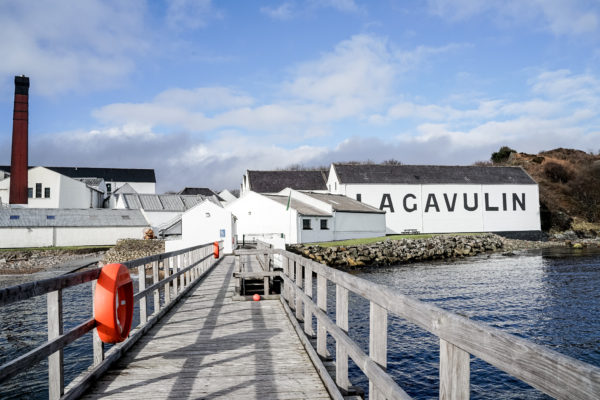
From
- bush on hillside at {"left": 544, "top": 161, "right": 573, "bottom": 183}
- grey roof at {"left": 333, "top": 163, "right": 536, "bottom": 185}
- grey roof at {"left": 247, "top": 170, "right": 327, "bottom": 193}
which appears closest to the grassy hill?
bush on hillside at {"left": 544, "top": 161, "right": 573, "bottom": 183}

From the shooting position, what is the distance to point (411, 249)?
42625 mm

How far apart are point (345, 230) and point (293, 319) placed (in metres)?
38.8

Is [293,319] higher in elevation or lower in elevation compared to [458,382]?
lower

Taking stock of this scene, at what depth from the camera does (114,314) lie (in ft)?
16.4

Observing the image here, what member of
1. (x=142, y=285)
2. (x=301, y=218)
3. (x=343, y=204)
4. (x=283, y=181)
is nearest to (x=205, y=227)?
(x=301, y=218)

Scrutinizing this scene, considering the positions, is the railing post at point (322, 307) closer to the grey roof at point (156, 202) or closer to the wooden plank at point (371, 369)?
the wooden plank at point (371, 369)

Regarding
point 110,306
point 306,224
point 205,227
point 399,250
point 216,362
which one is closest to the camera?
point 110,306

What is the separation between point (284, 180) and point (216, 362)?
195ft

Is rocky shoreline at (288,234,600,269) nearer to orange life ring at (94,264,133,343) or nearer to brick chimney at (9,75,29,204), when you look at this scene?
orange life ring at (94,264,133,343)

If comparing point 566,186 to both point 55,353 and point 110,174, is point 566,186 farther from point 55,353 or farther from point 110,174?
point 110,174

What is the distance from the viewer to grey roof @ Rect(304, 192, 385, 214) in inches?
1839

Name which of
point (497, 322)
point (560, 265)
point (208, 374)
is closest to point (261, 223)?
point (560, 265)

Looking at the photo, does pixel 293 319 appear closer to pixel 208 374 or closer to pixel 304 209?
pixel 208 374

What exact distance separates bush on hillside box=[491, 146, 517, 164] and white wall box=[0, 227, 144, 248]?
76595mm
